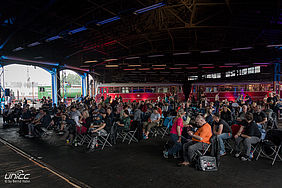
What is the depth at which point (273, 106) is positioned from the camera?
1027cm

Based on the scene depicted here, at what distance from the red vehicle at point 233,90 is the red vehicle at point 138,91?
11.6 feet

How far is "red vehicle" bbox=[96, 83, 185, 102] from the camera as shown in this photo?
64.0ft

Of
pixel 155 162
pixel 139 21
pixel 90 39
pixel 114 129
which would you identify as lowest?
pixel 155 162

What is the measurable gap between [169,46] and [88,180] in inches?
698

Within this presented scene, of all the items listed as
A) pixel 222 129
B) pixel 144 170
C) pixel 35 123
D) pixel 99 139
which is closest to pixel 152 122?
pixel 99 139

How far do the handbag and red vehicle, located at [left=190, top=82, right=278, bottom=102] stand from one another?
16.3 meters

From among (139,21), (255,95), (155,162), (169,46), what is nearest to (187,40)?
(169,46)

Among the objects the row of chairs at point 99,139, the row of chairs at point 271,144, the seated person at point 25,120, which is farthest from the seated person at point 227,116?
the seated person at point 25,120

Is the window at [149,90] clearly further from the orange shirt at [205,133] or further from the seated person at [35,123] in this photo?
the orange shirt at [205,133]

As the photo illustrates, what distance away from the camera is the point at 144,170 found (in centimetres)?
428

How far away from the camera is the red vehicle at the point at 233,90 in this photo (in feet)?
57.3

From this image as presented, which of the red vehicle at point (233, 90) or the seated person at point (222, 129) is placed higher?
the red vehicle at point (233, 90)

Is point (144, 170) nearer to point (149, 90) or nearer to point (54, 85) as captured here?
point (149, 90)

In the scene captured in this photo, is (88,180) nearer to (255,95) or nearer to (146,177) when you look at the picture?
(146,177)
